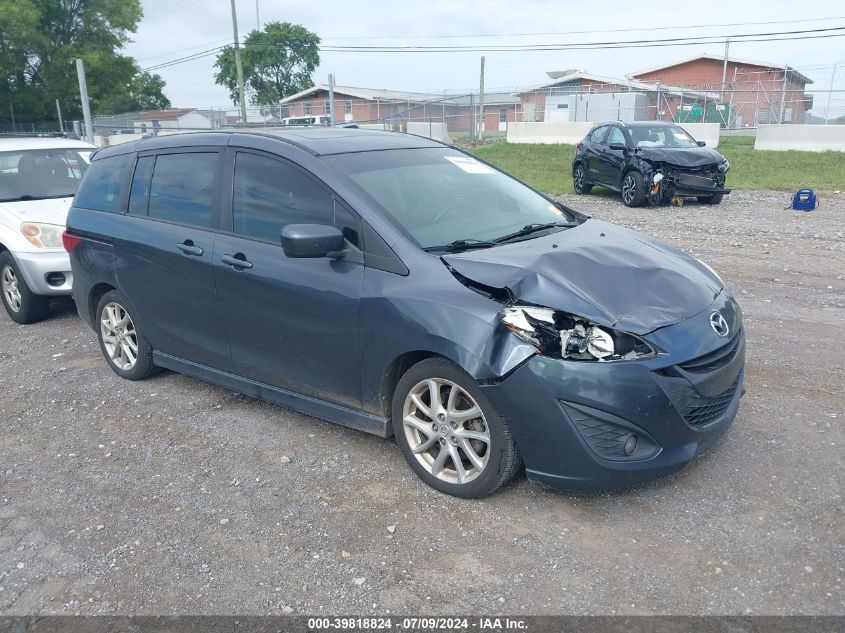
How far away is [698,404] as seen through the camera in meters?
3.37

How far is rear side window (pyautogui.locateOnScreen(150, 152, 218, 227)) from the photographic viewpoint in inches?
181

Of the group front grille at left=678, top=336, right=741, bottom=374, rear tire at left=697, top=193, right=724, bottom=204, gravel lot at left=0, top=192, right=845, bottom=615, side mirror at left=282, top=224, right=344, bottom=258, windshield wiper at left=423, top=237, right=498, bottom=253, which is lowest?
gravel lot at left=0, top=192, right=845, bottom=615

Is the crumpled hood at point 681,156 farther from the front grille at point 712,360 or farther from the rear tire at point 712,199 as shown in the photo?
the front grille at point 712,360

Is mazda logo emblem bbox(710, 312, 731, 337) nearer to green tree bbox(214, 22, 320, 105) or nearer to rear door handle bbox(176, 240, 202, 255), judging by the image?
rear door handle bbox(176, 240, 202, 255)

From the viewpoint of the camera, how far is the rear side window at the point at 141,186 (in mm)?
5074

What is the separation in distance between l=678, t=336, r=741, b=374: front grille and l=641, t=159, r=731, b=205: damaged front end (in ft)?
33.9

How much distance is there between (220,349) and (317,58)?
265 feet

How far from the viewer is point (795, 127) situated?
74.1ft

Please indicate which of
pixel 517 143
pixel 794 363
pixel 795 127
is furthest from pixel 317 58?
pixel 794 363

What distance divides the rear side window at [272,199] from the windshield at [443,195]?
0.74ft

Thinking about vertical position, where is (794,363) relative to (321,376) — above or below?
below

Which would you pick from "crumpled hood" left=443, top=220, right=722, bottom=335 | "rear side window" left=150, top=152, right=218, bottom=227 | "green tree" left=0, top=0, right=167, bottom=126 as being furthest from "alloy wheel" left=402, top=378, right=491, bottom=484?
"green tree" left=0, top=0, right=167, bottom=126

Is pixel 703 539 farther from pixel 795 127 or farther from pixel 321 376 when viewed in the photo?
pixel 795 127

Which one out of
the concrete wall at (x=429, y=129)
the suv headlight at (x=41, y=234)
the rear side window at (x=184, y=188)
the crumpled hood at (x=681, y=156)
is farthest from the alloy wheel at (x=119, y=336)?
the concrete wall at (x=429, y=129)
